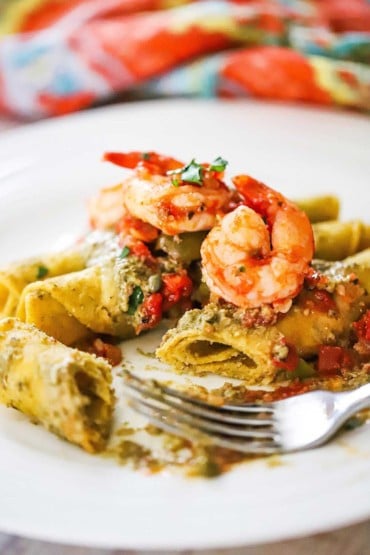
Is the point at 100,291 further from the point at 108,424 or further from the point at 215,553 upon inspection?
the point at 215,553

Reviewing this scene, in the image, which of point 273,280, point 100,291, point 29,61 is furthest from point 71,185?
point 273,280

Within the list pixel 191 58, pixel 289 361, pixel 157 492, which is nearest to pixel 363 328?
pixel 289 361

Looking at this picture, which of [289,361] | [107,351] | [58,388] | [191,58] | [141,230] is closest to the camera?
[58,388]

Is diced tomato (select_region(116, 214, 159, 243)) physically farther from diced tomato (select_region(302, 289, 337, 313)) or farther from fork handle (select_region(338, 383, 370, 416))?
fork handle (select_region(338, 383, 370, 416))

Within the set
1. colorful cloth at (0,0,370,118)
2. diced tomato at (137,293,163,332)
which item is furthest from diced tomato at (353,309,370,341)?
colorful cloth at (0,0,370,118)

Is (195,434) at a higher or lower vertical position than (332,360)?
higher

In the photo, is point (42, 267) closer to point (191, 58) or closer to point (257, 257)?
point (257, 257)
